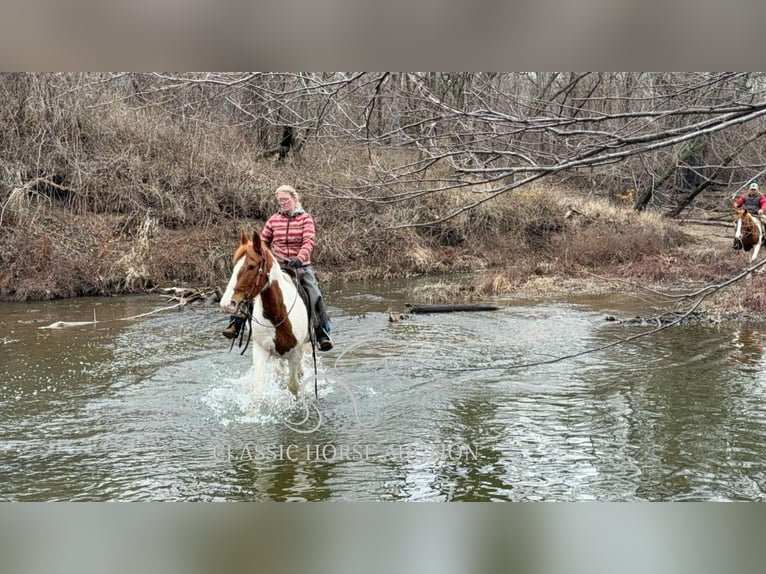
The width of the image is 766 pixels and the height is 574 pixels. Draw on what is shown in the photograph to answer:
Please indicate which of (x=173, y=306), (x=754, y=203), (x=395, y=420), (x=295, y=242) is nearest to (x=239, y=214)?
(x=173, y=306)

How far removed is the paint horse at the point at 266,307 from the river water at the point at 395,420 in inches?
12.7

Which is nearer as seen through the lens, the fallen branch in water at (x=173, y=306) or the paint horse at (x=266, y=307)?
the paint horse at (x=266, y=307)

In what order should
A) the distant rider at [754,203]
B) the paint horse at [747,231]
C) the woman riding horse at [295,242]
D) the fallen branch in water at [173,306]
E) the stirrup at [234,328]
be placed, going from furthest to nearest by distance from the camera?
the paint horse at [747,231], the distant rider at [754,203], the fallen branch in water at [173,306], the woman riding horse at [295,242], the stirrup at [234,328]

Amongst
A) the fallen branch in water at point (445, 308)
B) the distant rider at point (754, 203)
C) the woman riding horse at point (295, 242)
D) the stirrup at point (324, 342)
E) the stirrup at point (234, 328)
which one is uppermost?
the distant rider at point (754, 203)

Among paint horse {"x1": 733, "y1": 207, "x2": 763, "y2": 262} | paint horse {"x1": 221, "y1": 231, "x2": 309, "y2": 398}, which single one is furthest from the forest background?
paint horse {"x1": 221, "y1": 231, "x2": 309, "y2": 398}

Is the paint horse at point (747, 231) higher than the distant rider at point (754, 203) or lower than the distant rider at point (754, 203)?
lower

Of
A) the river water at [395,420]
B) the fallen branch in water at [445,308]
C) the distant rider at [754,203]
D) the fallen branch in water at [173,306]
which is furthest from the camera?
the distant rider at [754,203]

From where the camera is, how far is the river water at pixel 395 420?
349cm

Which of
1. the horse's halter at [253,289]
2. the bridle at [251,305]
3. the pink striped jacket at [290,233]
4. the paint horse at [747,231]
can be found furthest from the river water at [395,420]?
the paint horse at [747,231]

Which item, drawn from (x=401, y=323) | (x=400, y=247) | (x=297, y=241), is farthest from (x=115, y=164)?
(x=297, y=241)

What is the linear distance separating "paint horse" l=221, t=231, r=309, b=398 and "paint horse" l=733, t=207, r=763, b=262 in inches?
348

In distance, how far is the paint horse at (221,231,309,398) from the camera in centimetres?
380

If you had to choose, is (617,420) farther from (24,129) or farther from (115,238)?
(24,129)

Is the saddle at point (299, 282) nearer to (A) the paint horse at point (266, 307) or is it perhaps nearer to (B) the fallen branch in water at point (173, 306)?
(A) the paint horse at point (266, 307)
